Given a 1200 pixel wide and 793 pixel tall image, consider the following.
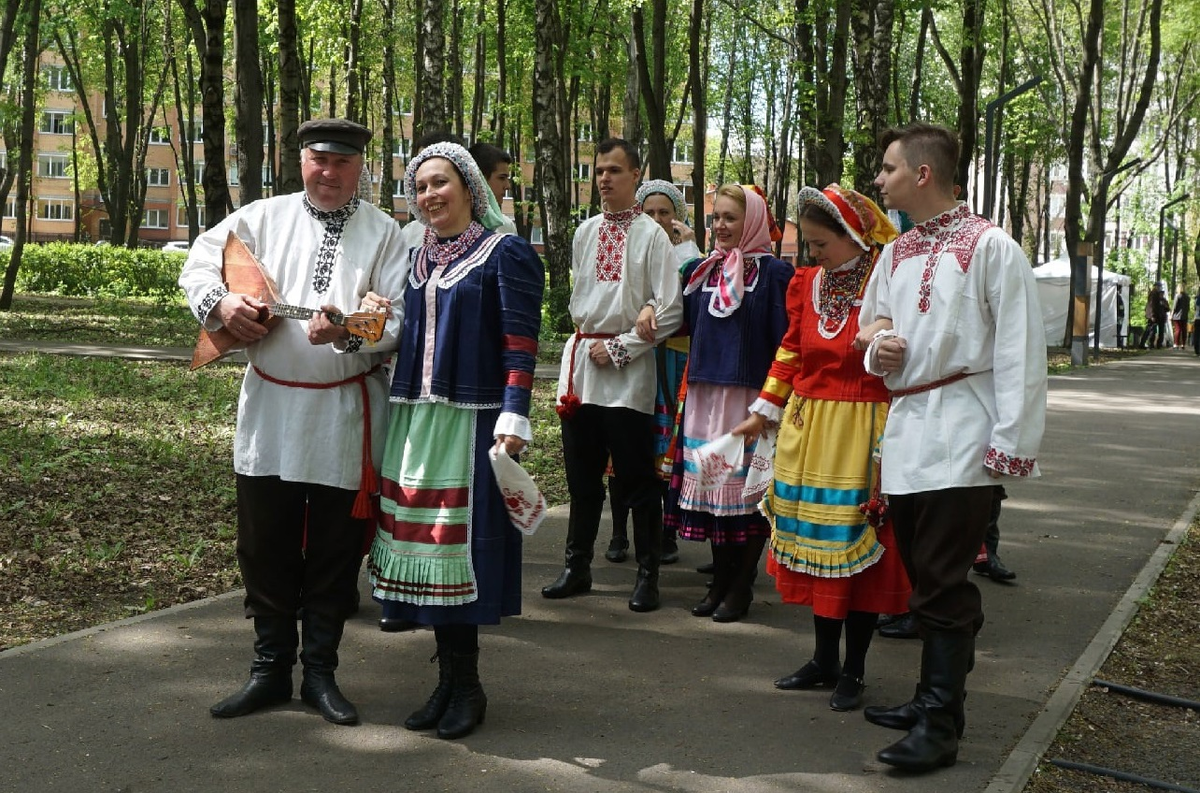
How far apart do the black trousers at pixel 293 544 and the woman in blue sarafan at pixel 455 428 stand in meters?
0.20

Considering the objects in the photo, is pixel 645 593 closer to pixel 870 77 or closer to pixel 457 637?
pixel 457 637

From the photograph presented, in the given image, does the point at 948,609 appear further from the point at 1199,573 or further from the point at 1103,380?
the point at 1103,380

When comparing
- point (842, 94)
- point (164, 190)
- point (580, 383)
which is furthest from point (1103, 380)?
point (164, 190)

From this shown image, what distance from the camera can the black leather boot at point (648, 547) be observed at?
6.73 m

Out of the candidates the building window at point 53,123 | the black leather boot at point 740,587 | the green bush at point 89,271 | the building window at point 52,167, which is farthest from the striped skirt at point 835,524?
the building window at point 52,167

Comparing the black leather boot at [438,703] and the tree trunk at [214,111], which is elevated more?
the tree trunk at [214,111]

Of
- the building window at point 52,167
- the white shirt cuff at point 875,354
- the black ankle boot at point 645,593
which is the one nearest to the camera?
the white shirt cuff at point 875,354

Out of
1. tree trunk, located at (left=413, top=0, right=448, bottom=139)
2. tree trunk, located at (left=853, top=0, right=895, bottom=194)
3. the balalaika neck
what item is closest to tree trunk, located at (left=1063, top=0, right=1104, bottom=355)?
tree trunk, located at (left=853, top=0, right=895, bottom=194)

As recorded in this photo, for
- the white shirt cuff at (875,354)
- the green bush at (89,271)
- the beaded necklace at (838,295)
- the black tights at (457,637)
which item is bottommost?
the black tights at (457,637)

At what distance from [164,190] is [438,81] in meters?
72.7

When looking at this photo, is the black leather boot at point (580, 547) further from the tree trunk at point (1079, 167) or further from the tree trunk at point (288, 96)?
the tree trunk at point (1079, 167)

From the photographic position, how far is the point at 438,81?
1923 centimetres

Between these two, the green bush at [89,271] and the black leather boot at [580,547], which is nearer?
the black leather boot at [580,547]

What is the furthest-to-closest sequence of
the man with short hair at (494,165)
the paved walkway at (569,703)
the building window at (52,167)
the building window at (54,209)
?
1. the building window at (54,209)
2. the building window at (52,167)
3. the man with short hair at (494,165)
4. the paved walkway at (569,703)
